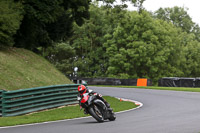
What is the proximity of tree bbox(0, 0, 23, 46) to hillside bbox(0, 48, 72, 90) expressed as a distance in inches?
41.0

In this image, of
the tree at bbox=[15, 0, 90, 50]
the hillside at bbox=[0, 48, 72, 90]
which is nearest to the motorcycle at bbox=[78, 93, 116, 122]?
the hillside at bbox=[0, 48, 72, 90]

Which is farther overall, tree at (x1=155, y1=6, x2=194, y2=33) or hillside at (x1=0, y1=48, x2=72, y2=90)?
tree at (x1=155, y1=6, x2=194, y2=33)

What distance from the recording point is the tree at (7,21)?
871 inches

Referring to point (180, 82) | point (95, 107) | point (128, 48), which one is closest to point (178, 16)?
point (128, 48)

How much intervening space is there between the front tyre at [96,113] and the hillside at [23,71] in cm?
719

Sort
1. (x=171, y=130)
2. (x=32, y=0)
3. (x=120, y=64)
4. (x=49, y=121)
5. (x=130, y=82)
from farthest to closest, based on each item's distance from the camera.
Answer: (x=120, y=64) < (x=130, y=82) < (x=32, y=0) < (x=49, y=121) < (x=171, y=130)

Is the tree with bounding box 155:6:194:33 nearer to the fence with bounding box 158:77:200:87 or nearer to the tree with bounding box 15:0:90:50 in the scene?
the fence with bounding box 158:77:200:87

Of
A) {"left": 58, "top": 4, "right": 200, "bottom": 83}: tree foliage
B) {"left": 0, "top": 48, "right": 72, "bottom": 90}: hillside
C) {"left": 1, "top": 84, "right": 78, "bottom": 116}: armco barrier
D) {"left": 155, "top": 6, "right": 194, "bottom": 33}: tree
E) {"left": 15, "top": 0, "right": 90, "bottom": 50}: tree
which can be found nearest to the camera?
{"left": 1, "top": 84, "right": 78, "bottom": 116}: armco barrier

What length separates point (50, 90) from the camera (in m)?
18.0

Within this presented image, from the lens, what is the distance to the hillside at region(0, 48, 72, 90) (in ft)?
63.8

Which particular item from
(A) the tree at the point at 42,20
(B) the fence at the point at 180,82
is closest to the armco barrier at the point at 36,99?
(A) the tree at the point at 42,20

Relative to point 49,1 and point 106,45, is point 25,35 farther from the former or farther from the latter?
point 106,45

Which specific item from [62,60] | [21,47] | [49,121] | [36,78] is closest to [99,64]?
[62,60]

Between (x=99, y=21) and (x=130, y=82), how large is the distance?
2868 cm
